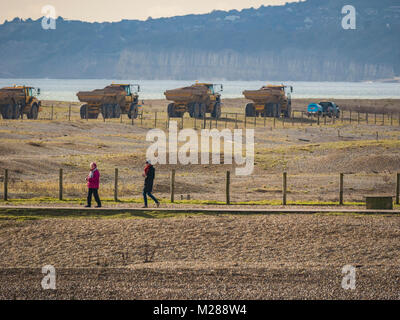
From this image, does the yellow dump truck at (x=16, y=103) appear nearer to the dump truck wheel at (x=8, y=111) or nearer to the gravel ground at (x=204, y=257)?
the dump truck wheel at (x=8, y=111)

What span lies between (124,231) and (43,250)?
239 cm

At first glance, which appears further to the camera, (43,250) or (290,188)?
(290,188)

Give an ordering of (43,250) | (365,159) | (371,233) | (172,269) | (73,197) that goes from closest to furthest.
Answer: (172,269)
(43,250)
(371,233)
(73,197)
(365,159)

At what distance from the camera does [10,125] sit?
5338cm

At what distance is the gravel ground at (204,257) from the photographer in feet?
46.8

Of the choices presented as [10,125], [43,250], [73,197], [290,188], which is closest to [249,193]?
[290,188]

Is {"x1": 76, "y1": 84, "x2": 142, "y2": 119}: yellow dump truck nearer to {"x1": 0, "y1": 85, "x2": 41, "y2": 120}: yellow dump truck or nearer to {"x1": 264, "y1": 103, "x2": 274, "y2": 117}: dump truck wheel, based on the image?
{"x1": 0, "y1": 85, "x2": 41, "y2": 120}: yellow dump truck

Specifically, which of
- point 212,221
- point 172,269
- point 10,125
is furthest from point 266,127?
point 172,269

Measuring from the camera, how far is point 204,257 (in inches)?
673

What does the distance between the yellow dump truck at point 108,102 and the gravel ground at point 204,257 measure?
47.1 m

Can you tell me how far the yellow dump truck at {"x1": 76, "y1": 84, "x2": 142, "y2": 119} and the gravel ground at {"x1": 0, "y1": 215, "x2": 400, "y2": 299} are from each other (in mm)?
47123

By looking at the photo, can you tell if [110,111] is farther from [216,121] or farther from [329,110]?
[329,110]
